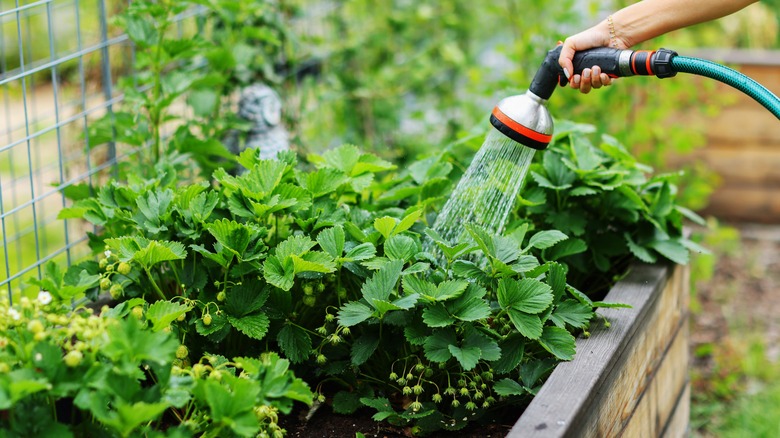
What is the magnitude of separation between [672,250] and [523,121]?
0.55 metres

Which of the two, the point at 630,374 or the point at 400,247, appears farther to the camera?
the point at 630,374

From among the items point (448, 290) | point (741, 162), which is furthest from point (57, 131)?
point (741, 162)

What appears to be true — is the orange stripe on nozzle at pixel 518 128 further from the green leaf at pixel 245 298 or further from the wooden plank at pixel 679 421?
the wooden plank at pixel 679 421

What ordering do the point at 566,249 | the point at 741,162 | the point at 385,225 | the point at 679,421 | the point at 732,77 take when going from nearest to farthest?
the point at 732,77, the point at 385,225, the point at 566,249, the point at 679,421, the point at 741,162

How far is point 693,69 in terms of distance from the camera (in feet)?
4.49

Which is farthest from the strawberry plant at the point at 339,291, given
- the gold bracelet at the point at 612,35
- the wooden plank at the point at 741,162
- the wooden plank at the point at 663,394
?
the wooden plank at the point at 741,162

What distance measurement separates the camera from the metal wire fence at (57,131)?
175 cm

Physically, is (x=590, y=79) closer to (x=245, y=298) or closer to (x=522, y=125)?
(x=522, y=125)

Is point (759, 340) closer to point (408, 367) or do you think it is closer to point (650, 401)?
point (650, 401)

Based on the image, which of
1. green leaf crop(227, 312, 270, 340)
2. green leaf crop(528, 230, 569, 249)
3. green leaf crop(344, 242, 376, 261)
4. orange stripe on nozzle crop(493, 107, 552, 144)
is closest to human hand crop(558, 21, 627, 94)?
orange stripe on nozzle crop(493, 107, 552, 144)

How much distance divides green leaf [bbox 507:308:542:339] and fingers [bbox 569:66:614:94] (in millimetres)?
431

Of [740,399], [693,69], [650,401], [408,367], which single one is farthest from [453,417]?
[740,399]

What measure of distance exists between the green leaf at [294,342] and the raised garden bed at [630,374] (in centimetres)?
39

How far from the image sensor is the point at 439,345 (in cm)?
134
